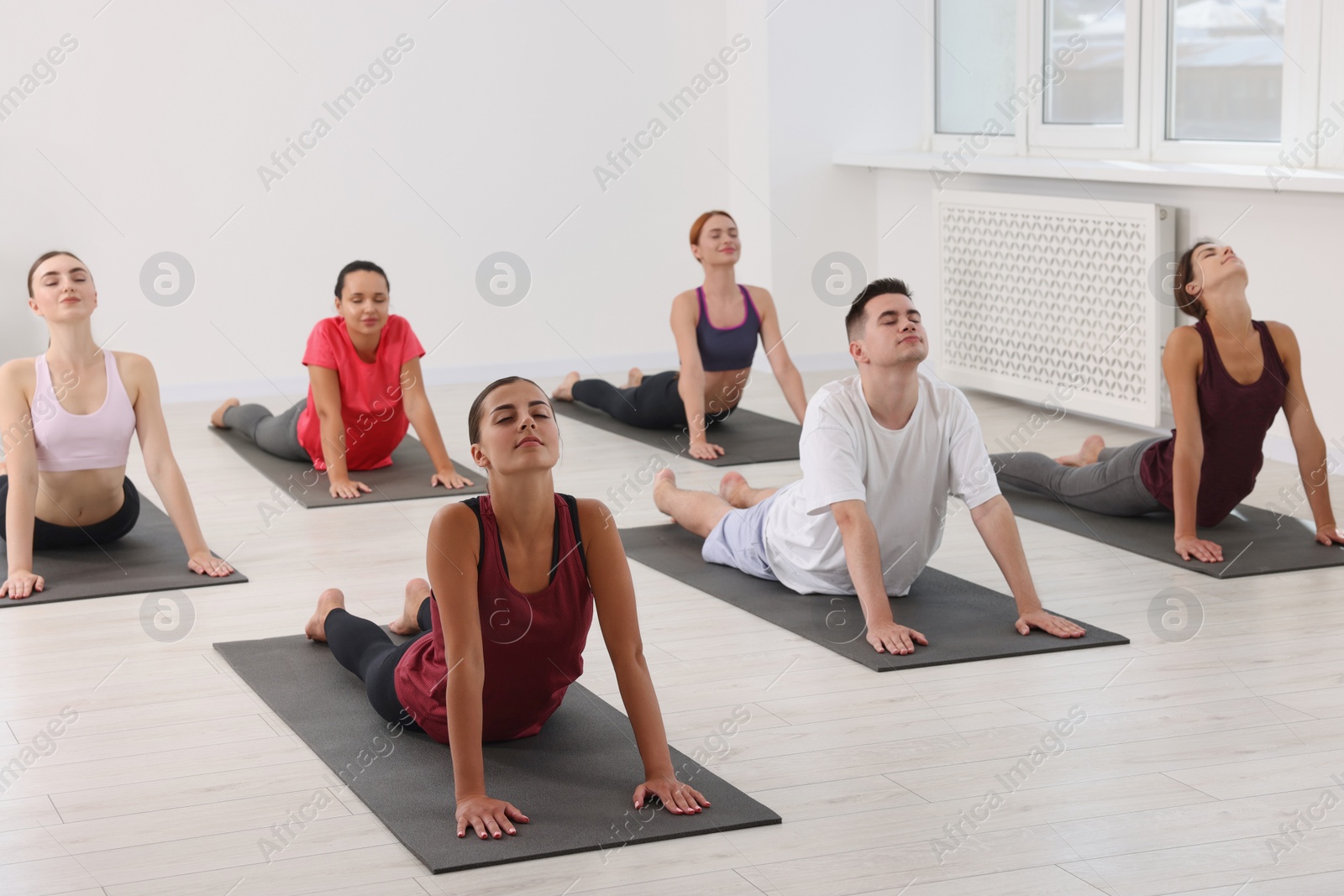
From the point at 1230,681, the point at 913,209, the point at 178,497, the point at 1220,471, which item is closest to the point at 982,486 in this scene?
the point at 1230,681

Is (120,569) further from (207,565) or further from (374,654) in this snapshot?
(374,654)

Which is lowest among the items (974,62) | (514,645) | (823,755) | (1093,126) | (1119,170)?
(823,755)

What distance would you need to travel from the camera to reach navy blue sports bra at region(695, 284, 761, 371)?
190 inches

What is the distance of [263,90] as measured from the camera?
231 inches

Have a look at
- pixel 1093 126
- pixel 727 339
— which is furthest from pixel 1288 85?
pixel 727 339

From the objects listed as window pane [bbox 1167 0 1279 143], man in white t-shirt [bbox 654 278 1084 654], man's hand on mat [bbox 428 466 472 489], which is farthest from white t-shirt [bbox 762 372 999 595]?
window pane [bbox 1167 0 1279 143]

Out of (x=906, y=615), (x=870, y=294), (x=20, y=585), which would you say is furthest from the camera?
(x=20, y=585)

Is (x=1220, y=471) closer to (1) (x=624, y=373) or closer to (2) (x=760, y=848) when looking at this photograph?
(2) (x=760, y=848)

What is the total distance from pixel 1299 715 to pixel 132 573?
248cm

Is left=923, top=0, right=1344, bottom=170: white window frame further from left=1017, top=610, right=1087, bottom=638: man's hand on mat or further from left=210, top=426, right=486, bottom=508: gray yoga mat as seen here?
left=210, top=426, right=486, bottom=508: gray yoga mat

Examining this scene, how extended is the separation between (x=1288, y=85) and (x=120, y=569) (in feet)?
11.4

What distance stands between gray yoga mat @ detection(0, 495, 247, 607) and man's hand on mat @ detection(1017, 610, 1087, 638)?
1.75 m

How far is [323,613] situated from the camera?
2846 mm

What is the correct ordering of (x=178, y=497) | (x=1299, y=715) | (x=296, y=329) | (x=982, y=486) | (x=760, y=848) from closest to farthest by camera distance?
1. (x=760, y=848)
2. (x=1299, y=715)
3. (x=982, y=486)
4. (x=178, y=497)
5. (x=296, y=329)
